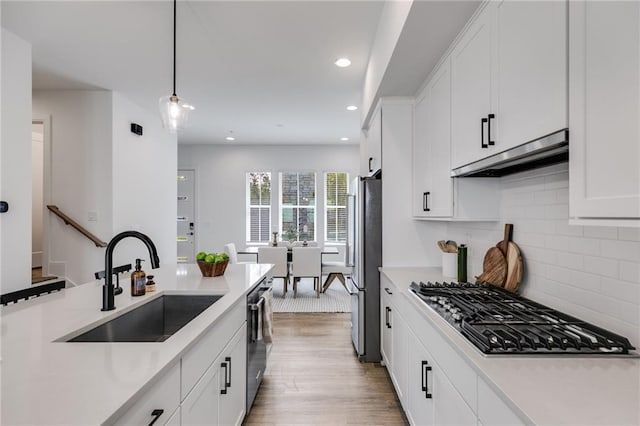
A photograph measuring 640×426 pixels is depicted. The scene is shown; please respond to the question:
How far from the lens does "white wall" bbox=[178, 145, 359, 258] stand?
24.9ft

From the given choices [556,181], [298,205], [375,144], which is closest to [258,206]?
[298,205]

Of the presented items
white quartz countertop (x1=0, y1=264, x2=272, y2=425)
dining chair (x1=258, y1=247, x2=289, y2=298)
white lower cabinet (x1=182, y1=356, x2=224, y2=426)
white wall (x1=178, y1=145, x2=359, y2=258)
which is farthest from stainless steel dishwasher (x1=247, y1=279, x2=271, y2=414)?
white wall (x1=178, y1=145, x2=359, y2=258)

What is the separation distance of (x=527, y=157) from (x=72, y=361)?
1.79 metres

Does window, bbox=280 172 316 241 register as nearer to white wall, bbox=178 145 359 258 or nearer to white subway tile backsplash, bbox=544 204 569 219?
white wall, bbox=178 145 359 258

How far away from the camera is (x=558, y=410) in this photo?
2.62 ft

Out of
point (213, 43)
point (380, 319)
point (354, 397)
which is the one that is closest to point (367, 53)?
point (213, 43)

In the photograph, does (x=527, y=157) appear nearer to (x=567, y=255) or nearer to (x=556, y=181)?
(x=556, y=181)

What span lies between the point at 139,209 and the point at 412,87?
3.99 meters

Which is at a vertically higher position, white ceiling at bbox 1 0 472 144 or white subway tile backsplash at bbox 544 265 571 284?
white ceiling at bbox 1 0 472 144

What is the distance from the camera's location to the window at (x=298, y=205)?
7633mm

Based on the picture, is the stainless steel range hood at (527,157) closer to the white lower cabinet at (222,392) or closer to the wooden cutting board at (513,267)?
the wooden cutting board at (513,267)

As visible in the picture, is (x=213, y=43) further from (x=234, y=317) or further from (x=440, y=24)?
(x=234, y=317)

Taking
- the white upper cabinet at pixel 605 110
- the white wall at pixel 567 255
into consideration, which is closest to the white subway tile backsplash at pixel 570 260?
the white wall at pixel 567 255

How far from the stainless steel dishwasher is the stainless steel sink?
0.33 m
